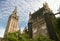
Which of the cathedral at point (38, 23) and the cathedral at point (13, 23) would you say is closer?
the cathedral at point (38, 23)

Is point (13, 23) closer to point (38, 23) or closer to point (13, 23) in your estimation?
point (13, 23)

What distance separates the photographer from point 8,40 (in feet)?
86.1

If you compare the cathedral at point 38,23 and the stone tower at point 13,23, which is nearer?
the cathedral at point 38,23

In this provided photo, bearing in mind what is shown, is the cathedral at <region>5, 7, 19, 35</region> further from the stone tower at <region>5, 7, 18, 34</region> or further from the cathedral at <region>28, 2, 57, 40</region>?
the cathedral at <region>28, 2, 57, 40</region>

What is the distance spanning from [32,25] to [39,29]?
9.57 ft

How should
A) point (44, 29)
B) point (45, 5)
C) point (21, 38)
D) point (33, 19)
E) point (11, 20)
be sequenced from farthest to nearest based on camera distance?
point (11, 20) → point (33, 19) → point (45, 5) → point (44, 29) → point (21, 38)

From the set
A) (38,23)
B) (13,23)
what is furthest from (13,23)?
(38,23)

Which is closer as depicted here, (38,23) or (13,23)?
(38,23)

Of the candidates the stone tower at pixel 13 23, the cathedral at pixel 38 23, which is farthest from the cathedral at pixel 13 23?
the cathedral at pixel 38 23

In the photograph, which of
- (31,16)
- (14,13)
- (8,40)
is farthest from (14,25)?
(8,40)

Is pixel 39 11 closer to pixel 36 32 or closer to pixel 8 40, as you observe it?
pixel 36 32

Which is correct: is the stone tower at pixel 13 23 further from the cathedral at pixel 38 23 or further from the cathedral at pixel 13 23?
the cathedral at pixel 38 23

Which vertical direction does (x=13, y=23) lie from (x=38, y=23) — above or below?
above

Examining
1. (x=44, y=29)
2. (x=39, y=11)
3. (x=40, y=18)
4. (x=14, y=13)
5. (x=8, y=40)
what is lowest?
(x=8, y=40)
